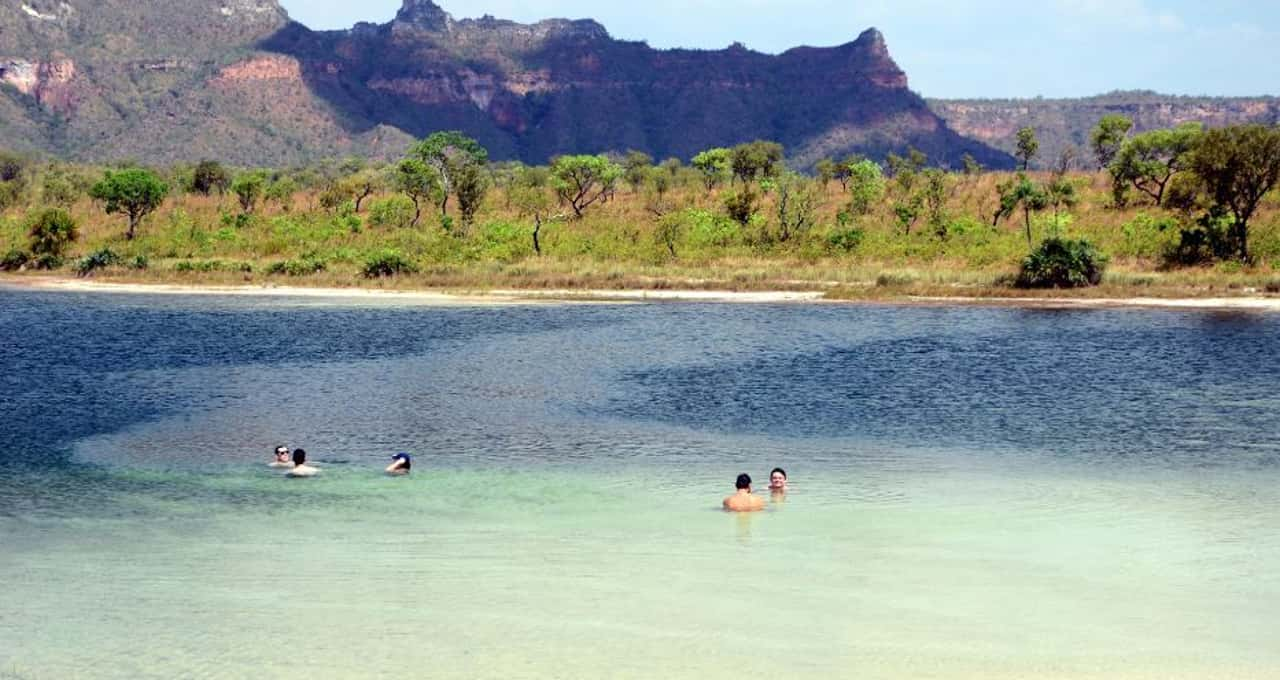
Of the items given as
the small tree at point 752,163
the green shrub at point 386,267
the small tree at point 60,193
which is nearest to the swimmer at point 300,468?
the green shrub at point 386,267

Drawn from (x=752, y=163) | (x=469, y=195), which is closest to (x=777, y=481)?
(x=469, y=195)

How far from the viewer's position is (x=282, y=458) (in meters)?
25.9

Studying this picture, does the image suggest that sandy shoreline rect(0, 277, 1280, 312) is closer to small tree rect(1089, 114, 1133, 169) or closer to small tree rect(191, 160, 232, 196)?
small tree rect(191, 160, 232, 196)

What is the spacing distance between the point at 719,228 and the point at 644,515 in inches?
2158

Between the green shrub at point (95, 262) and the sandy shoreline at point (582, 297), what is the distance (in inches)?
57.1

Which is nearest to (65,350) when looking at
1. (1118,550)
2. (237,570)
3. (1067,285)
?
(237,570)

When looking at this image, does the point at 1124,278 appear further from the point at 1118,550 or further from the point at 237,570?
the point at 237,570

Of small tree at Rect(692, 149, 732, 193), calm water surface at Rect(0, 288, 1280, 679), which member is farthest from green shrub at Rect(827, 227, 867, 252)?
small tree at Rect(692, 149, 732, 193)

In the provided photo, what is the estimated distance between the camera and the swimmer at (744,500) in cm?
2184

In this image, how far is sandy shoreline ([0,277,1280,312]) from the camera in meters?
56.8

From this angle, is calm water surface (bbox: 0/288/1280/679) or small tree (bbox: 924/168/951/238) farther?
small tree (bbox: 924/168/951/238)

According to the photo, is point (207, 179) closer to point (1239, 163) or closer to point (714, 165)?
point (714, 165)

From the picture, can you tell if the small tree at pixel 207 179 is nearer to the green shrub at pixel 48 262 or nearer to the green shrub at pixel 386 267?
the green shrub at pixel 48 262

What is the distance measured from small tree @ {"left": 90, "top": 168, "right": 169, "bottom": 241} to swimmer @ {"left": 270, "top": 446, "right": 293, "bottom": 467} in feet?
197
